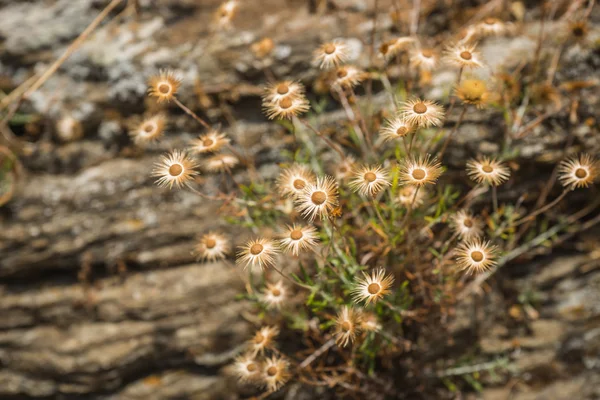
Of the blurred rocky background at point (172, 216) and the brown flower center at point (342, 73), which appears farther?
the blurred rocky background at point (172, 216)

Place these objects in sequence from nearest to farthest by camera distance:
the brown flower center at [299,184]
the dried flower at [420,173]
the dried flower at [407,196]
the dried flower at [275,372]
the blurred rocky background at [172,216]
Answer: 1. the dried flower at [420,173]
2. the brown flower center at [299,184]
3. the dried flower at [275,372]
4. the dried flower at [407,196]
5. the blurred rocky background at [172,216]

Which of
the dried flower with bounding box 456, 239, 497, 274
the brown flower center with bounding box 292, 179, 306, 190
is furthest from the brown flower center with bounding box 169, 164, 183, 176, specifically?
the dried flower with bounding box 456, 239, 497, 274

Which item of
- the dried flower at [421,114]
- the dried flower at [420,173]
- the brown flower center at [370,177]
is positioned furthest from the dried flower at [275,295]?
the dried flower at [421,114]

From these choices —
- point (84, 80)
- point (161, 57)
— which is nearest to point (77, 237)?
point (84, 80)

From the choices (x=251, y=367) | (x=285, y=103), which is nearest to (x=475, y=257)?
(x=285, y=103)

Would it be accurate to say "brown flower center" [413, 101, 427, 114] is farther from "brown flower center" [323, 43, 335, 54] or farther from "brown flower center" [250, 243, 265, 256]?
"brown flower center" [250, 243, 265, 256]

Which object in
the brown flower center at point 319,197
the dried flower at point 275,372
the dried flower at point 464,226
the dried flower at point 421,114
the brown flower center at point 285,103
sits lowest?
the dried flower at point 275,372

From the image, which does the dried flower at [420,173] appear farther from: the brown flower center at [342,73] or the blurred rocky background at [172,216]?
the blurred rocky background at [172,216]

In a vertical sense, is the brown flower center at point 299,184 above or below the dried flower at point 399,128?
below
